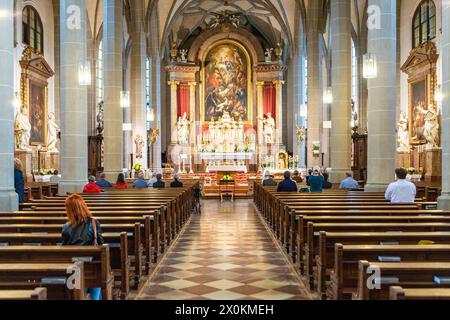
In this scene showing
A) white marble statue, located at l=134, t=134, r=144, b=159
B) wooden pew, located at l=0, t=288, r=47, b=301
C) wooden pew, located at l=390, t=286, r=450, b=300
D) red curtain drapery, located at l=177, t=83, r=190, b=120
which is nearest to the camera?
wooden pew, located at l=0, t=288, r=47, b=301

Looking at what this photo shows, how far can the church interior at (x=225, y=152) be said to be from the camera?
18.6 feet

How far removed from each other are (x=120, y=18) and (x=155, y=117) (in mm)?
11485

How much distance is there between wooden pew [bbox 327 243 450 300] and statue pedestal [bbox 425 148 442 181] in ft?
54.0

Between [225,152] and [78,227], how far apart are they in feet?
110

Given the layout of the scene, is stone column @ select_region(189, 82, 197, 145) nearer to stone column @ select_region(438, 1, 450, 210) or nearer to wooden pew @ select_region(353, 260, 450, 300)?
stone column @ select_region(438, 1, 450, 210)

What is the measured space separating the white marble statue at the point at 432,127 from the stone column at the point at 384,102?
7.61 meters

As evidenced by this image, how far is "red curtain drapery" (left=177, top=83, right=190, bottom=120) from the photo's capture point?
1654 inches

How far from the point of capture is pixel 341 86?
20062 mm

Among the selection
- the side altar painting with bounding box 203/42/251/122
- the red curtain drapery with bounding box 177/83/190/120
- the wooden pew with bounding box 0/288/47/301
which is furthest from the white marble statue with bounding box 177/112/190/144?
the wooden pew with bounding box 0/288/47/301

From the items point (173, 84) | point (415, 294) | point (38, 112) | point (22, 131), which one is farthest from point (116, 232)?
point (173, 84)

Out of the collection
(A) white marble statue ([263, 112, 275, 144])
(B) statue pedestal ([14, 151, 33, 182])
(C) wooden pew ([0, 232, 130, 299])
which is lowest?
(C) wooden pew ([0, 232, 130, 299])

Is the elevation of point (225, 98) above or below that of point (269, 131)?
above

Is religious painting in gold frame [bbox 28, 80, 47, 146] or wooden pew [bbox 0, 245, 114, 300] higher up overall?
religious painting in gold frame [bbox 28, 80, 47, 146]

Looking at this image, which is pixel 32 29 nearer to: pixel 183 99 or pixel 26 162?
pixel 26 162
